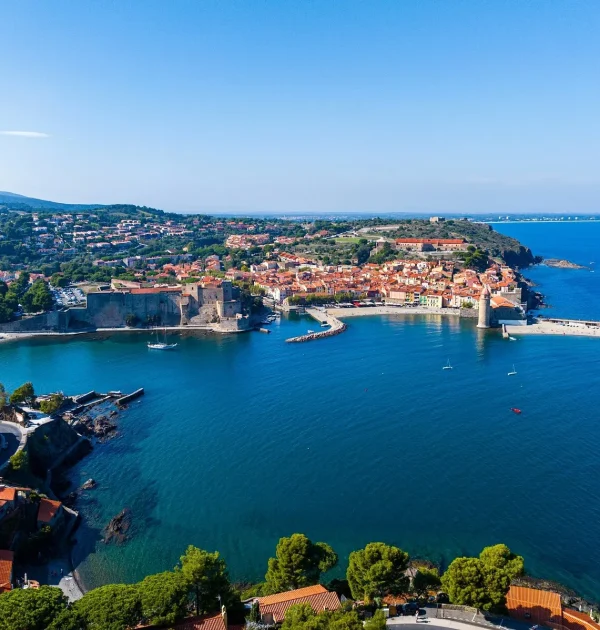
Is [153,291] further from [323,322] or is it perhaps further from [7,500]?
[7,500]

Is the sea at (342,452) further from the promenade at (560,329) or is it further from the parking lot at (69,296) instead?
the parking lot at (69,296)

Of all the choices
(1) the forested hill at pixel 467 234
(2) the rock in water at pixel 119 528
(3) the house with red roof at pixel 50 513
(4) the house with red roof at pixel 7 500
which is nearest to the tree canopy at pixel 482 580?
(2) the rock in water at pixel 119 528

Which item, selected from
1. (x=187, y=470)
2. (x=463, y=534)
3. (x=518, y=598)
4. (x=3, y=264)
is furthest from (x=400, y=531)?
(x=3, y=264)

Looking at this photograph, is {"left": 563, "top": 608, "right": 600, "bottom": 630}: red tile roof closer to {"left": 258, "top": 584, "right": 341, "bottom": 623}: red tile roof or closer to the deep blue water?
{"left": 258, "top": 584, "right": 341, "bottom": 623}: red tile roof

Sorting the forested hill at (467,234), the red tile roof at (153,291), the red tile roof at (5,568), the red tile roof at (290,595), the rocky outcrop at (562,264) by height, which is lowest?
the red tile roof at (5,568)

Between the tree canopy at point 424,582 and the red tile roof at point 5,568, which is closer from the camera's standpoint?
the tree canopy at point 424,582

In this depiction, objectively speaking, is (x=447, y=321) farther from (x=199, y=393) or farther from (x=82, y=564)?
(x=82, y=564)

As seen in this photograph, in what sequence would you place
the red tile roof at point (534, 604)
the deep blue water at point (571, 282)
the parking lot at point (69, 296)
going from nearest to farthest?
the red tile roof at point (534, 604) < the parking lot at point (69, 296) < the deep blue water at point (571, 282)
